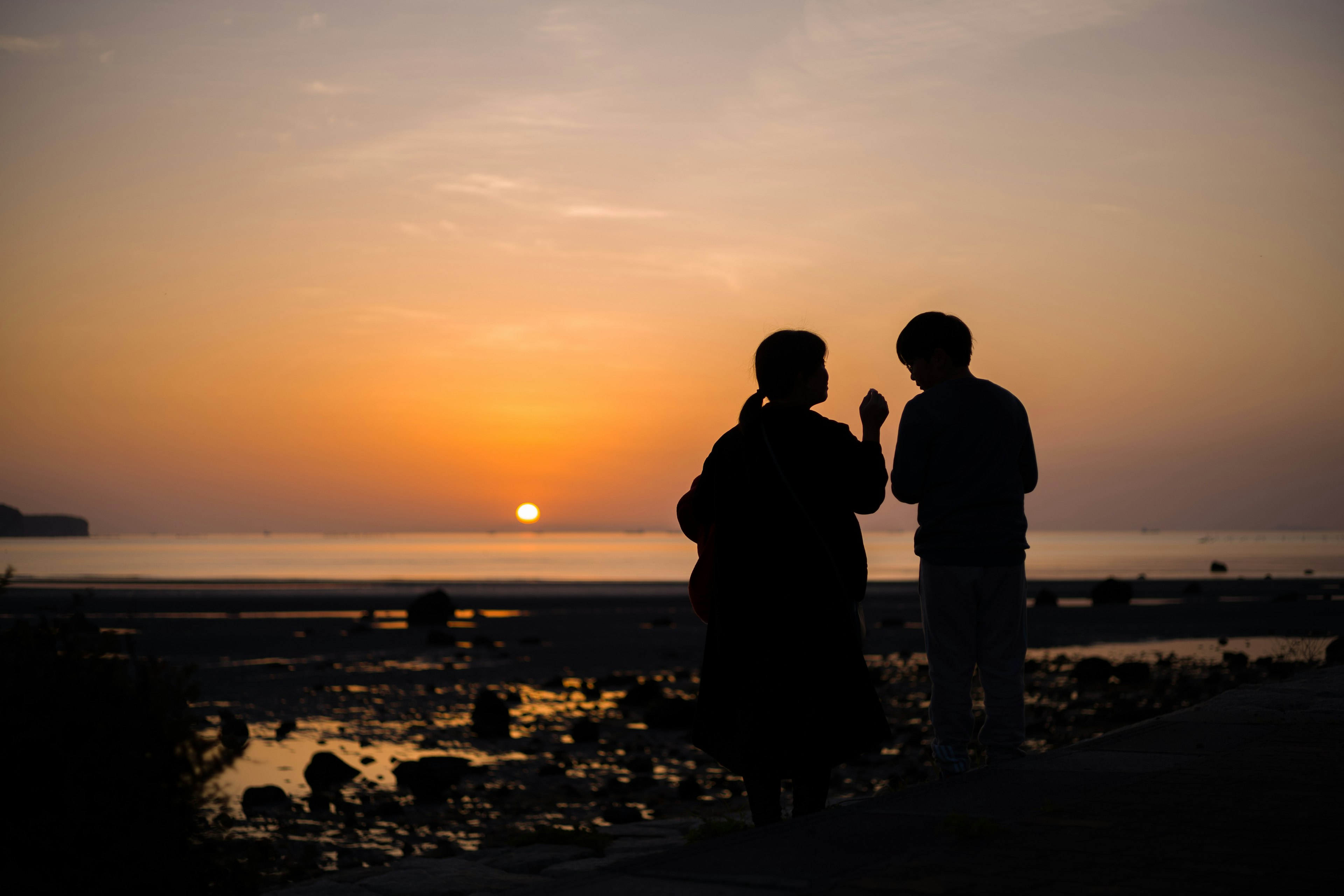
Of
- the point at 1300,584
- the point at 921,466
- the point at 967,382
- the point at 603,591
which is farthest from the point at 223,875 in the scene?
the point at 1300,584

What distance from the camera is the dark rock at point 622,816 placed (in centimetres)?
942

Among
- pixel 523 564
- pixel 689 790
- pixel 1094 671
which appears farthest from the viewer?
pixel 523 564

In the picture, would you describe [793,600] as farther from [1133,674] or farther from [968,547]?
[1133,674]

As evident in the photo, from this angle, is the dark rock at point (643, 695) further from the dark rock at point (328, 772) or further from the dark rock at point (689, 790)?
the dark rock at point (328, 772)

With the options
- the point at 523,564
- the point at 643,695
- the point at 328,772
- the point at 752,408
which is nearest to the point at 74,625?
the point at 752,408

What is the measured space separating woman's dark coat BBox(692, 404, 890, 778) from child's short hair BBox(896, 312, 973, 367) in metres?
1.12

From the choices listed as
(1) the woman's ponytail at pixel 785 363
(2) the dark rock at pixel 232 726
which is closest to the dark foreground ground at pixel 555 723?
(2) the dark rock at pixel 232 726

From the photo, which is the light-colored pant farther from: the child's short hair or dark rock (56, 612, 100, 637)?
dark rock (56, 612, 100, 637)

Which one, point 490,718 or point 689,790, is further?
point 490,718

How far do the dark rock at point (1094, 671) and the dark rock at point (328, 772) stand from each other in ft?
39.1

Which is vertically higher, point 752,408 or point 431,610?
point 752,408

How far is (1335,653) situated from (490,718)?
11506mm

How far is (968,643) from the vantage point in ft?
17.0

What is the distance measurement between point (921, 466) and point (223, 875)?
3583 millimetres
